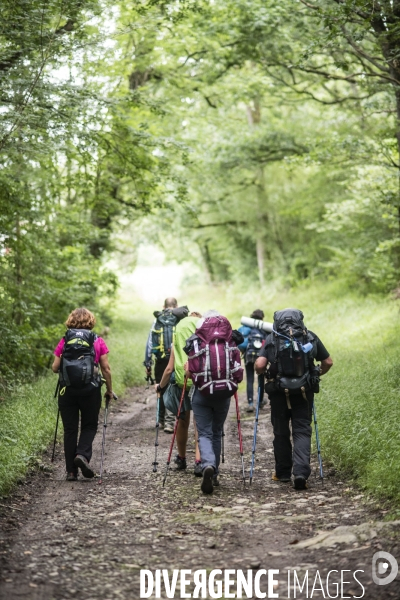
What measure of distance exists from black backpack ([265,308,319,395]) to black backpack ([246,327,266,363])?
5042mm

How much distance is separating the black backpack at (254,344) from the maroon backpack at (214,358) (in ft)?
16.9

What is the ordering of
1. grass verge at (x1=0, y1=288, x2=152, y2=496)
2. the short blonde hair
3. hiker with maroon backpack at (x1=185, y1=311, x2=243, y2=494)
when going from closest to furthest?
1. hiker with maroon backpack at (x1=185, y1=311, x2=243, y2=494)
2. grass verge at (x1=0, y1=288, x2=152, y2=496)
3. the short blonde hair

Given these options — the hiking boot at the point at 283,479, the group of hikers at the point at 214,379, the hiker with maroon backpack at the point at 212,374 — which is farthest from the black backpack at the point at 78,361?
the hiking boot at the point at 283,479

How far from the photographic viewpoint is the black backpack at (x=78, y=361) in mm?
7824

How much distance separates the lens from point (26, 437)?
349 inches

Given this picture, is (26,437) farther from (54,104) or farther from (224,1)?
(224,1)

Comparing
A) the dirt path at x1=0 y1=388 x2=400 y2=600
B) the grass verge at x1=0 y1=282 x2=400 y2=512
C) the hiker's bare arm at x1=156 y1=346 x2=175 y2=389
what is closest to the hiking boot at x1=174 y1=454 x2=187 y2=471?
the dirt path at x1=0 y1=388 x2=400 y2=600

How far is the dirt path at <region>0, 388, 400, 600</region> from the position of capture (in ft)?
15.4

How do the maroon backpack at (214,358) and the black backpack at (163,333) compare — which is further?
the black backpack at (163,333)

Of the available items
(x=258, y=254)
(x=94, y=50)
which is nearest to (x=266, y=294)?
(x=258, y=254)

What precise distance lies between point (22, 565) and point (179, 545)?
132 cm

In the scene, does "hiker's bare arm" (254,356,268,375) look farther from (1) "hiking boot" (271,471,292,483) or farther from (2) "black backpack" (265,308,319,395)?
(1) "hiking boot" (271,471,292,483)

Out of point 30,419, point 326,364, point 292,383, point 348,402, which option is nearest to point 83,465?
point 30,419

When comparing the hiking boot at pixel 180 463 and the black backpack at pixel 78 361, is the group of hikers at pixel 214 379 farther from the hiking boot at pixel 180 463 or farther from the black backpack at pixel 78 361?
the hiking boot at pixel 180 463
